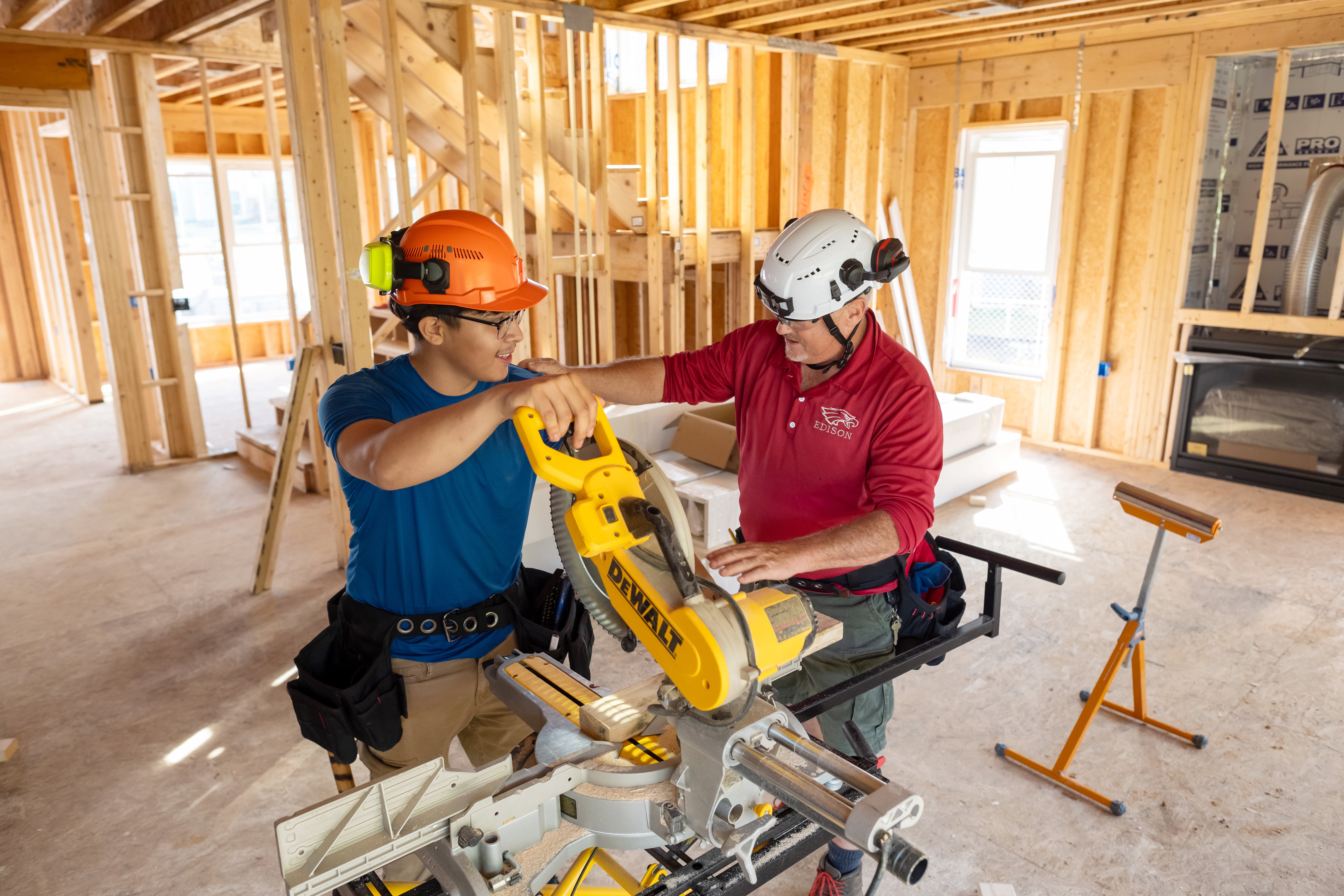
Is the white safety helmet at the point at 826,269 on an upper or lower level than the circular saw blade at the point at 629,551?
upper

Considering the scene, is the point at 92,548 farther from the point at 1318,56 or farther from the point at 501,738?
the point at 1318,56

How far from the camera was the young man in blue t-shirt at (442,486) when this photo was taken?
5.86ft

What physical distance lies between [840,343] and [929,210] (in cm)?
658

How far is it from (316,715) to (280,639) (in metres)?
2.71

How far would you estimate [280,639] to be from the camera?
434 centimetres

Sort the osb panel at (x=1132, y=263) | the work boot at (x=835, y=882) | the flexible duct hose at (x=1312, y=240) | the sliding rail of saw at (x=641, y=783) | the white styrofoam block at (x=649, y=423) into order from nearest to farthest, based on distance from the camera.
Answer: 1. the sliding rail of saw at (x=641, y=783)
2. the work boot at (x=835, y=882)
3. the white styrofoam block at (x=649, y=423)
4. the flexible duct hose at (x=1312, y=240)
5. the osb panel at (x=1132, y=263)

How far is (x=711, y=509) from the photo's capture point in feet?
15.5

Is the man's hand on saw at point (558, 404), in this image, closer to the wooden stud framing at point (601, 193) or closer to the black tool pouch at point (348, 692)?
the black tool pouch at point (348, 692)

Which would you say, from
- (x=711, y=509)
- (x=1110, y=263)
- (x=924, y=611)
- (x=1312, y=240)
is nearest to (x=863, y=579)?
(x=924, y=611)

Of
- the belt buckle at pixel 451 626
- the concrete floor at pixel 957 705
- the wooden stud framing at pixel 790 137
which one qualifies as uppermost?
the wooden stud framing at pixel 790 137

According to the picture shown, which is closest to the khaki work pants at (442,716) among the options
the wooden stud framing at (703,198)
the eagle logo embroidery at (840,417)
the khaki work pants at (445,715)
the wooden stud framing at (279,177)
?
the khaki work pants at (445,715)

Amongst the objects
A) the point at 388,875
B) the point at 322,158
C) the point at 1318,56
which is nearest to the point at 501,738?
the point at 388,875

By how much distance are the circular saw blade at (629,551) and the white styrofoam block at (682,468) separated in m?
3.40

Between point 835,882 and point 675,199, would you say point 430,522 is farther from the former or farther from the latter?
point 675,199
